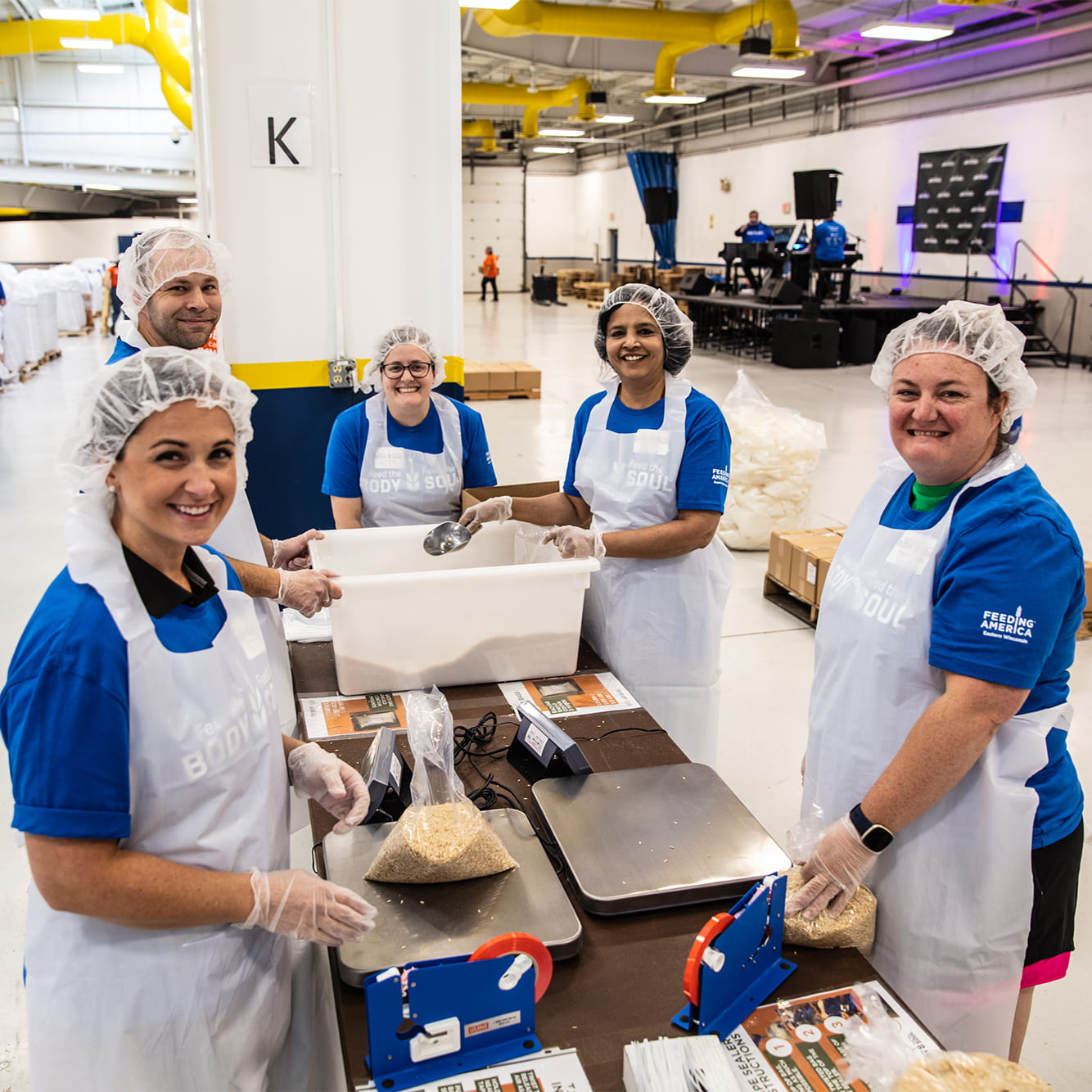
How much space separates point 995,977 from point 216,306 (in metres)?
2.33

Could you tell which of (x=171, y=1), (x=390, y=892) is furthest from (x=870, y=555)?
(x=171, y=1)

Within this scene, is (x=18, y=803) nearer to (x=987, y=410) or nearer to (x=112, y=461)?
(x=112, y=461)

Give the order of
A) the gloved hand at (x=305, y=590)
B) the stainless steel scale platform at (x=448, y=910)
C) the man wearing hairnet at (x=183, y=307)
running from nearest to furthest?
the stainless steel scale platform at (x=448, y=910) → the gloved hand at (x=305, y=590) → the man wearing hairnet at (x=183, y=307)

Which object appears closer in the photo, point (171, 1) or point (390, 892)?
point (390, 892)

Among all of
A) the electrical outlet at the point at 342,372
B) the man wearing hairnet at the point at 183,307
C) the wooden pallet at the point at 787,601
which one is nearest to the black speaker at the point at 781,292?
the wooden pallet at the point at 787,601

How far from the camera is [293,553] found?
2348 mm

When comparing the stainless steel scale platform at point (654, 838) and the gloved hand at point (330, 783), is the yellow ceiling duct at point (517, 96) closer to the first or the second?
the stainless steel scale platform at point (654, 838)

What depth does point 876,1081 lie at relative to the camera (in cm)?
109

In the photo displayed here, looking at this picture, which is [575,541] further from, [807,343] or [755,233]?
[755,233]

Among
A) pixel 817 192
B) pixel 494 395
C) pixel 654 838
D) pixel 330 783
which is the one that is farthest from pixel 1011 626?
pixel 817 192

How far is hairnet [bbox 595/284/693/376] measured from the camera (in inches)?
95.8

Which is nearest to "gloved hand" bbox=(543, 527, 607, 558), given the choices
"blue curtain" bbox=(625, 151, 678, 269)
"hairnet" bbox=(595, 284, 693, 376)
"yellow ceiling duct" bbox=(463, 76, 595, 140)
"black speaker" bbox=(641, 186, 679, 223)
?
"hairnet" bbox=(595, 284, 693, 376)

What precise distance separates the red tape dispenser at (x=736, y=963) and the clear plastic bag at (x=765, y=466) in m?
4.28

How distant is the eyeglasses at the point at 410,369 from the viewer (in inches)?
110
